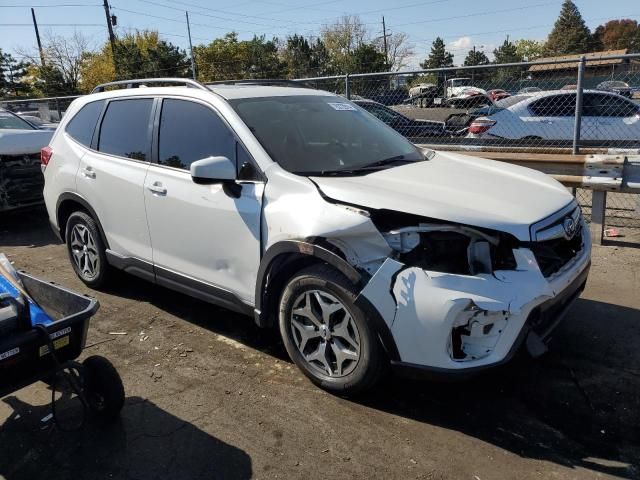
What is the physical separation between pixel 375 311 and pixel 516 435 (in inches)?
39.3

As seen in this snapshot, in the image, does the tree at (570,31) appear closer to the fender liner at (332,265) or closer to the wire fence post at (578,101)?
the wire fence post at (578,101)

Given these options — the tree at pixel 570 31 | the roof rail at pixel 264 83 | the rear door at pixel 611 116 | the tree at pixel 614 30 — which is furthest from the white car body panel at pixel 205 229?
the tree at pixel 614 30

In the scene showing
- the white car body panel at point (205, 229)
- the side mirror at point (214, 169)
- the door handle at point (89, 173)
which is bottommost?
the white car body panel at point (205, 229)

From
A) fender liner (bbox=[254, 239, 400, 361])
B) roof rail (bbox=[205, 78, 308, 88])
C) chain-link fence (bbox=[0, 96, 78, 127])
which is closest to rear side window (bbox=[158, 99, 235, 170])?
roof rail (bbox=[205, 78, 308, 88])

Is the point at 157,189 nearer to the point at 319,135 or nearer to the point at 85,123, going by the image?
the point at 319,135

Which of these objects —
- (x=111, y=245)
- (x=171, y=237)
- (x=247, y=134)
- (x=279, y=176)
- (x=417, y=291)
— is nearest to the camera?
(x=417, y=291)

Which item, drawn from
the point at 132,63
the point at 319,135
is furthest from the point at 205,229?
the point at 132,63

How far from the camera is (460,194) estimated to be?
2.98 meters

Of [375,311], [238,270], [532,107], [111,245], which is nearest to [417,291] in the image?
[375,311]

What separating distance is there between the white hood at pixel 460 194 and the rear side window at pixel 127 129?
1741 millimetres

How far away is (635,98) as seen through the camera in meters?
9.54

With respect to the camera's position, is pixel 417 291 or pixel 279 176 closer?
pixel 417 291

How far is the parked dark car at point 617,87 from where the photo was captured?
837 centimetres

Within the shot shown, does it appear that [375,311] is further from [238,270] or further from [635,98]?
[635,98]
